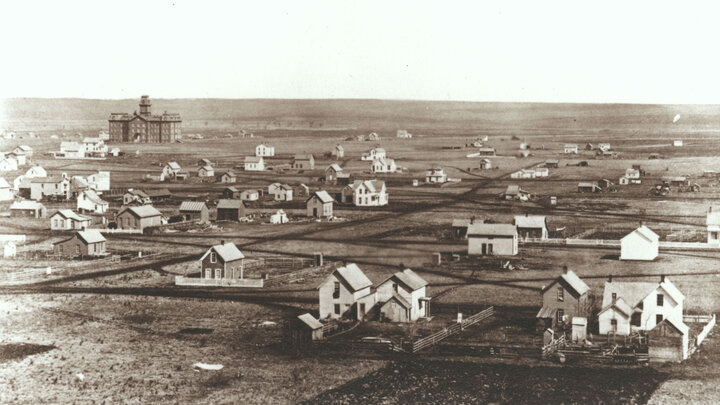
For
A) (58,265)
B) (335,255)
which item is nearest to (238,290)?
(335,255)

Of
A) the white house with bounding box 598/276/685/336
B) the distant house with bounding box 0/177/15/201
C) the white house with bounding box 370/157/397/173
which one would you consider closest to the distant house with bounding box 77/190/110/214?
the distant house with bounding box 0/177/15/201

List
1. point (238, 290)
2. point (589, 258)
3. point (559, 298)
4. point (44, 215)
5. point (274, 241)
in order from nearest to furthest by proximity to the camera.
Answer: point (559, 298) < point (238, 290) < point (589, 258) < point (274, 241) < point (44, 215)

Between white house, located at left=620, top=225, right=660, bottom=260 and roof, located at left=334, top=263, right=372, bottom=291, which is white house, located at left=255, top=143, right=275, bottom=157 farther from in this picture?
roof, located at left=334, top=263, right=372, bottom=291

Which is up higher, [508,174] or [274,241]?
[508,174]

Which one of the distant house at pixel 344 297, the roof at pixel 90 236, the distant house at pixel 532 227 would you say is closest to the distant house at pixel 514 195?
the distant house at pixel 532 227

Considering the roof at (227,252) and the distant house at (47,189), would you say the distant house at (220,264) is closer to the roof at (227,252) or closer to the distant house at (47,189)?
the roof at (227,252)

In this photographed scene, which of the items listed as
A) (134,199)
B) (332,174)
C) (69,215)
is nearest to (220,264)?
(69,215)

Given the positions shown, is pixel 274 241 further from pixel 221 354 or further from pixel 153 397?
pixel 153 397
